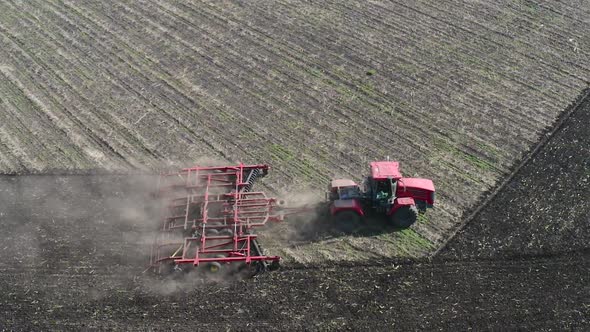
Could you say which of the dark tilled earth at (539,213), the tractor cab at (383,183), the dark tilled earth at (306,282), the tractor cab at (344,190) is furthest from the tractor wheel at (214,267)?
the dark tilled earth at (539,213)

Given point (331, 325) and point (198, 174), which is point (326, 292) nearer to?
point (331, 325)

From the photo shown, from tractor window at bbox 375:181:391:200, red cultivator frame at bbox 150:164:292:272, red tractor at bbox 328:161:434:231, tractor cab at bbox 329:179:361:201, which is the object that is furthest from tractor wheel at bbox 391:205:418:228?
red cultivator frame at bbox 150:164:292:272

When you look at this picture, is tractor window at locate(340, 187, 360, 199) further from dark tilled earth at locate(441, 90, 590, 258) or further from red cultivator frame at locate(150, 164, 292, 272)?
dark tilled earth at locate(441, 90, 590, 258)

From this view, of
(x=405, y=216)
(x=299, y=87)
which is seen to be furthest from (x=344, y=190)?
(x=299, y=87)

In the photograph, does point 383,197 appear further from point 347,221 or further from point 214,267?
point 214,267

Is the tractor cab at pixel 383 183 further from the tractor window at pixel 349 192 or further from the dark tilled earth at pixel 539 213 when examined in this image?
the dark tilled earth at pixel 539 213

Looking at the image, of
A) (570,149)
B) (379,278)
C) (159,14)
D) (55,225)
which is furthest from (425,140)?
(159,14)
